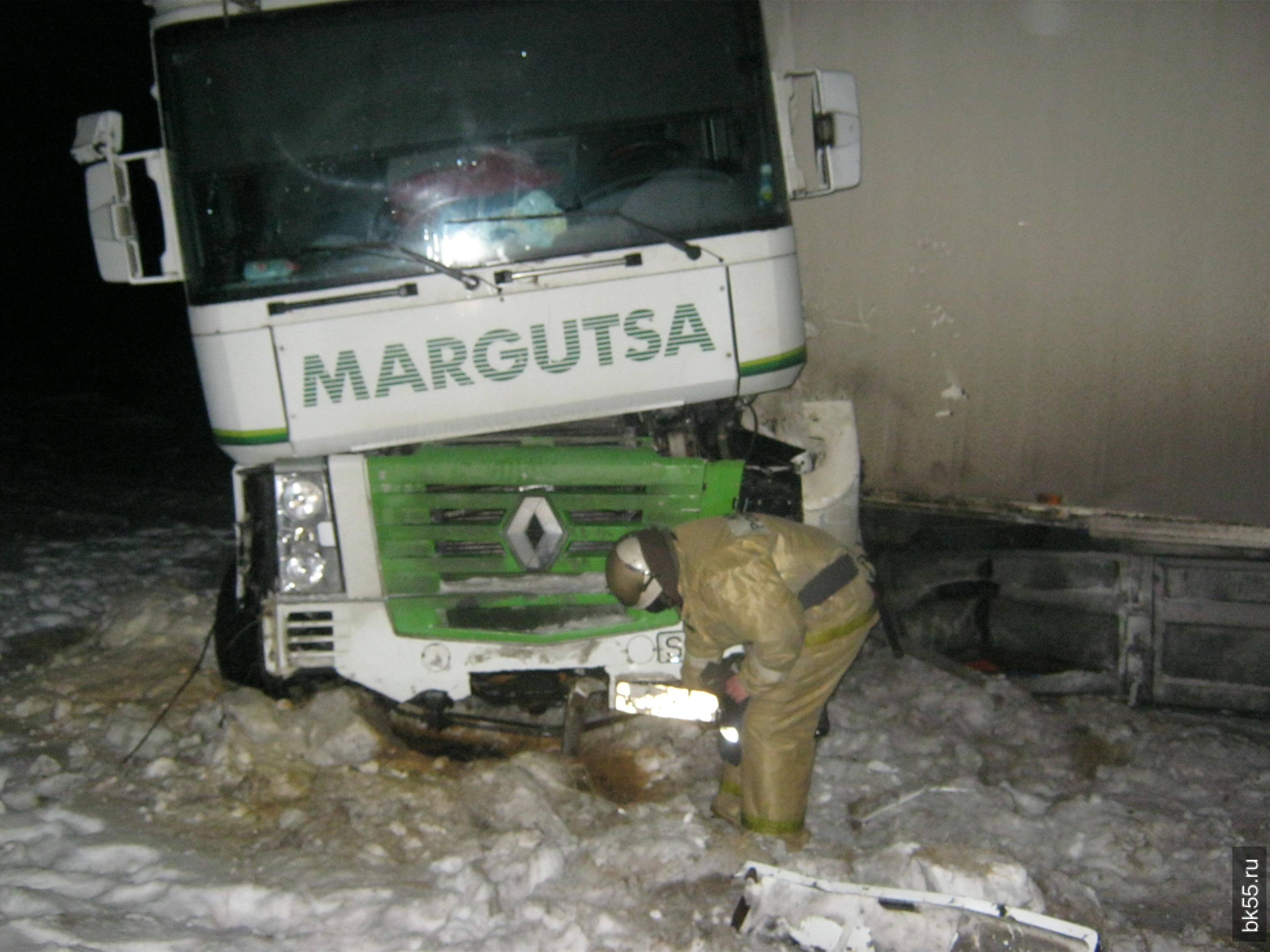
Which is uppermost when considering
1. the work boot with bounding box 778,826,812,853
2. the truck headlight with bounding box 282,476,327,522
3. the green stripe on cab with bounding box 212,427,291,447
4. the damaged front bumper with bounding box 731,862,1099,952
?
the green stripe on cab with bounding box 212,427,291,447

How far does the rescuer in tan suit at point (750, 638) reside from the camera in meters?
3.42

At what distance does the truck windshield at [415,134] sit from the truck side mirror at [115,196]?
0.20 meters

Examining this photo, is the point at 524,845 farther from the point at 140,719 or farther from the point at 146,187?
the point at 146,187

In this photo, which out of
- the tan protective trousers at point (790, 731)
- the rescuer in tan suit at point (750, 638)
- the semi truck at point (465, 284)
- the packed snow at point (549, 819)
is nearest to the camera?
the packed snow at point (549, 819)

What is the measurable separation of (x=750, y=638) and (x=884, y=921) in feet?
2.94

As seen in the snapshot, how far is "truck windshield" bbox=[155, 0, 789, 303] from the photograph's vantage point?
3676mm

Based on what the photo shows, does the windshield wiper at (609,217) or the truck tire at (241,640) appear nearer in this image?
the windshield wiper at (609,217)

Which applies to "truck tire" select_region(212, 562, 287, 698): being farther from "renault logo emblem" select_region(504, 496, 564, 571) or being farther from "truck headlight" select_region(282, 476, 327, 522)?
"renault logo emblem" select_region(504, 496, 564, 571)

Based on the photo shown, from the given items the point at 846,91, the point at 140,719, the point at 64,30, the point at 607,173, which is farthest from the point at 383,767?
the point at 64,30

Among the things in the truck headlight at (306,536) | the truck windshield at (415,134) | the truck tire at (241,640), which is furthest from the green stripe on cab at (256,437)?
the truck tire at (241,640)

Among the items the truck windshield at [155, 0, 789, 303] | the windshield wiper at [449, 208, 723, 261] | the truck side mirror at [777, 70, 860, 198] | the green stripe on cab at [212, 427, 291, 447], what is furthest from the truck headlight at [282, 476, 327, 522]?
the truck side mirror at [777, 70, 860, 198]

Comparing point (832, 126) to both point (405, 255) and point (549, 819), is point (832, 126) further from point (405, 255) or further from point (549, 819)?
point (549, 819)

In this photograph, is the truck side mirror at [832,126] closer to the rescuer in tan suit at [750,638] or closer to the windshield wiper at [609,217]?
the windshield wiper at [609,217]

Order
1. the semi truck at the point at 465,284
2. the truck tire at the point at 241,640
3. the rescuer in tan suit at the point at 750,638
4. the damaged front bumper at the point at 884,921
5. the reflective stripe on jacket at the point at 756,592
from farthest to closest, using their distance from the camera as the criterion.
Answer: the truck tire at the point at 241,640, the semi truck at the point at 465,284, the rescuer in tan suit at the point at 750,638, the reflective stripe on jacket at the point at 756,592, the damaged front bumper at the point at 884,921
